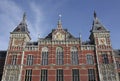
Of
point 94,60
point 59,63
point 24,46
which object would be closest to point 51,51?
point 59,63

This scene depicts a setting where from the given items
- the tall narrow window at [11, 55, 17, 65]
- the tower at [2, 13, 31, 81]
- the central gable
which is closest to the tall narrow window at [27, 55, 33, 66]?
the tower at [2, 13, 31, 81]

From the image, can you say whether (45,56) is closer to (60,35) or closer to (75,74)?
(60,35)

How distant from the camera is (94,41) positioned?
43.4 metres

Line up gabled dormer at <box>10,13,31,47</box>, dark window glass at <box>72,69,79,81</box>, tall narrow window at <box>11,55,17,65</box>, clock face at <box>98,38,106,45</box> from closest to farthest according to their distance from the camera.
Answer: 1. dark window glass at <box>72,69,79,81</box>
2. tall narrow window at <box>11,55,17,65</box>
3. clock face at <box>98,38,106,45</box>
4. gabled dormer at <box>10,13,31,47</box>

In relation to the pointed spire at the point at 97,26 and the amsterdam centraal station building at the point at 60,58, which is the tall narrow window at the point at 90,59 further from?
the pointed spire at the point at 97,26

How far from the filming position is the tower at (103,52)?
39125 millimetres

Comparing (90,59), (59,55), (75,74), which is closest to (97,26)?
(90,59)

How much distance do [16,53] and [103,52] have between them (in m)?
18.6

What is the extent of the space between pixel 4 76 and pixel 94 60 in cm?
1868

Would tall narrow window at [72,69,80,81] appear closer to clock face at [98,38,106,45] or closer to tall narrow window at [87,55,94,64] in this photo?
tall narrow window at [87,55,94,64]

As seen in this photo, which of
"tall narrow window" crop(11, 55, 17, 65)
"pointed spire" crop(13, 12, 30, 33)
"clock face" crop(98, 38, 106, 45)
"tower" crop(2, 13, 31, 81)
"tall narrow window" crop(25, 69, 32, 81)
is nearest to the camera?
"tall narrow window" crop(25, 69, 32, 81)

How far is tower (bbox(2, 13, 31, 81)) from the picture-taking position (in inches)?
1558

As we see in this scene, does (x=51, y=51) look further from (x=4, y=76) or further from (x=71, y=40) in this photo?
(x=4, y=76)

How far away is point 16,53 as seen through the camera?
4209cm
